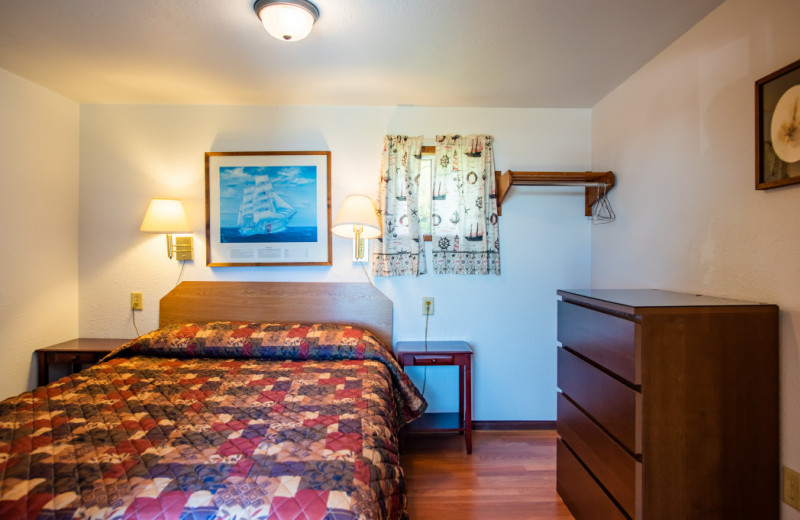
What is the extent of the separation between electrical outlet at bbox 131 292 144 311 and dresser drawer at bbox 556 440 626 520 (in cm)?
278

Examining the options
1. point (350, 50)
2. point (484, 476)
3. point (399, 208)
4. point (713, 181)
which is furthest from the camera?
point (399, 208)

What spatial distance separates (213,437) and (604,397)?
1.44 meters

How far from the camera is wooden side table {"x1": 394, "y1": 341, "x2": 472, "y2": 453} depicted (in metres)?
2.32

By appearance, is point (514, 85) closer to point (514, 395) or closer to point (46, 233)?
point (514, 395)

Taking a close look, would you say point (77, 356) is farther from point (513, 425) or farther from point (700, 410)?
point (700, 410)

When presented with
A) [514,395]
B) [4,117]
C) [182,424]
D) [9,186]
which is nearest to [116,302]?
[9,186]

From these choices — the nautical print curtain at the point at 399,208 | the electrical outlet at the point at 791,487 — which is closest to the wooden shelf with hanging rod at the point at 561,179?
the nautical print curtain at the point at 399,208

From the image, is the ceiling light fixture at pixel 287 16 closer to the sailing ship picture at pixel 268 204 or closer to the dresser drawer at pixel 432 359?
the sailing ship picture at pixel 268 204

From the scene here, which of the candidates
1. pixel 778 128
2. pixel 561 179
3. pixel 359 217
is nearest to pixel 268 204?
pixel 359 217

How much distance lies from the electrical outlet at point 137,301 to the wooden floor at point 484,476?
206 cm

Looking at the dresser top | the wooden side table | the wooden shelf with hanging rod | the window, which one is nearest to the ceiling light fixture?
the window

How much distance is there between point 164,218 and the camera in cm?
245

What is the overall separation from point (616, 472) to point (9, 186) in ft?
11.2

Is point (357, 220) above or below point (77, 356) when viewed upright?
above
